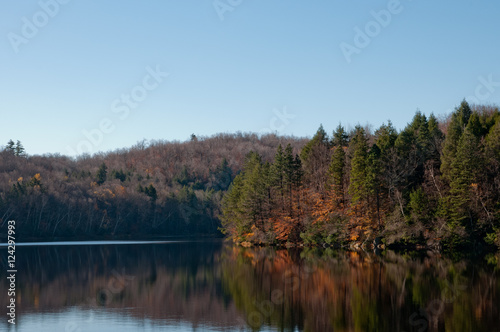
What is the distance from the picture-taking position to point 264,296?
28344 mm

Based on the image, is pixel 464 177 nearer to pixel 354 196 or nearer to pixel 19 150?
pixel 354 196

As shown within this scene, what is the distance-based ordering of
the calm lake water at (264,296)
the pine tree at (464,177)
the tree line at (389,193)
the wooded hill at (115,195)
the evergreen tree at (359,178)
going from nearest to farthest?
1. the calm lake water at (264,296)
2. the pine tree at (464,177)
3. the tree line at (389,193)
4. the evergreen tree at (359,178)
5. the wooded hill at (115,195)

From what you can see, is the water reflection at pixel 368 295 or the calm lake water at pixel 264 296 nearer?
the water reflection at pixel 368 295

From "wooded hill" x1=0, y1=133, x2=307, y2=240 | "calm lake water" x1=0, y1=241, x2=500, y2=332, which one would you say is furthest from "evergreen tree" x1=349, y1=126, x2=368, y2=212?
"wooded hill" x1=0, y1=133, x2=307, y2=240

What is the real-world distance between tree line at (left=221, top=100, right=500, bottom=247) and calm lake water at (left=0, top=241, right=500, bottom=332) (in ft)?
31.7

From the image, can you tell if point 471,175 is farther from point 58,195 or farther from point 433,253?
point 58,195

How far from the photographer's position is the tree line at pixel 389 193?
5375 cm

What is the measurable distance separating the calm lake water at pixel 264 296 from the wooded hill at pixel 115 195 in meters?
67.4

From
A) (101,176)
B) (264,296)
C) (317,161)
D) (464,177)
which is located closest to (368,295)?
(264,296)

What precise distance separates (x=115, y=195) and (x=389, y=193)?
83.8 meters

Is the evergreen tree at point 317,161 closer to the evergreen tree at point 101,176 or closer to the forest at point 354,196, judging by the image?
the forest at point 354,196

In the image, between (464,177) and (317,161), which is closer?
(464,177)

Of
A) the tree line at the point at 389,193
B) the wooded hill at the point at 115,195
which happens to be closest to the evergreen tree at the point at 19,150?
the wooded hill at the point at 115,195

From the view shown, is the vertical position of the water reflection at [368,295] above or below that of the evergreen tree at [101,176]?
below
